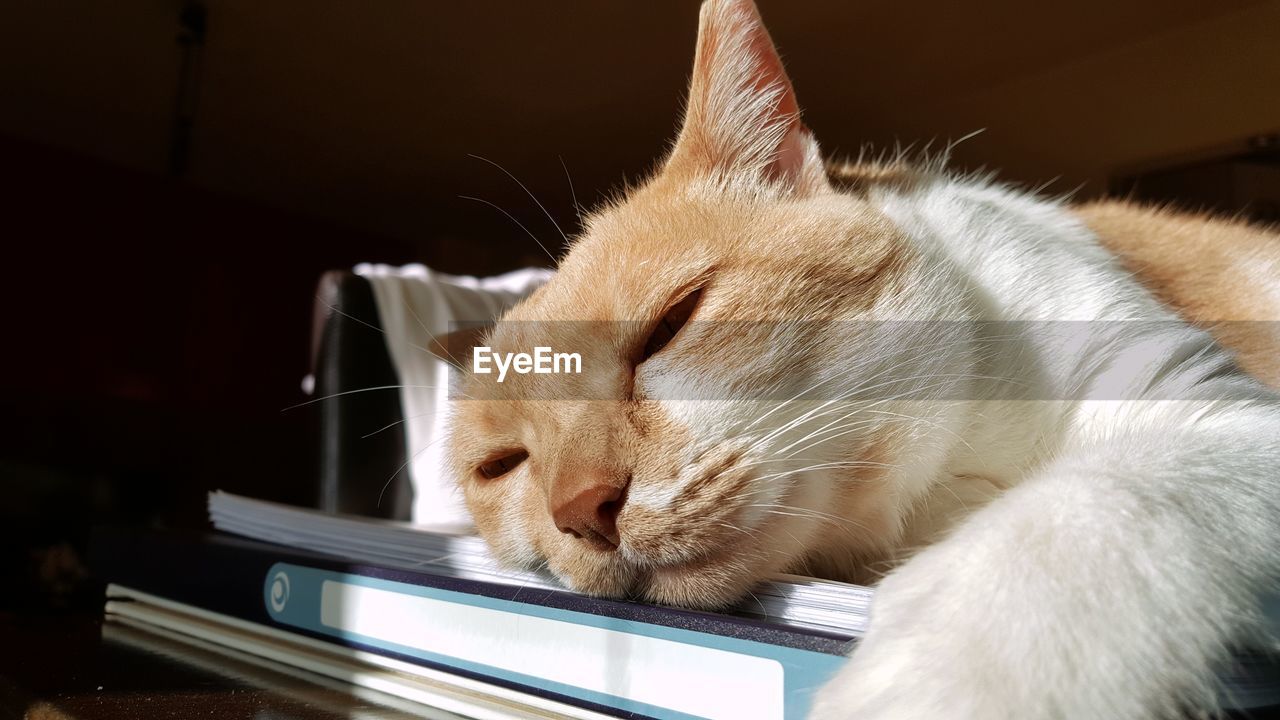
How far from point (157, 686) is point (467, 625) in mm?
246

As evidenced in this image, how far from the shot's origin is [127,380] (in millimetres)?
3400

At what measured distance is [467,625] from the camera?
0.54m

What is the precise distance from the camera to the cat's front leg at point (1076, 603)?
292mm

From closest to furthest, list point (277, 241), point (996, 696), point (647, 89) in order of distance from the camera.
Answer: point (996, 696)
point (647, 89)
point (277, 241)

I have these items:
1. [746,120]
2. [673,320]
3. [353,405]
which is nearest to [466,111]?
[746,120]

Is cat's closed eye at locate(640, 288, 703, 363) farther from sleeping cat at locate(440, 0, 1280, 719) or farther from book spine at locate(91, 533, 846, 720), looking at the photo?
book spine at locate(91, 533, 846, 720)

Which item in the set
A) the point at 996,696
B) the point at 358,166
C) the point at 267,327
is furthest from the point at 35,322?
the point at 996,696

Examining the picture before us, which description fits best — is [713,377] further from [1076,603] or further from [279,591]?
[279,591]

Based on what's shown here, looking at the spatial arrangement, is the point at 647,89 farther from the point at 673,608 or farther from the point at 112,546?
the point at 112,546

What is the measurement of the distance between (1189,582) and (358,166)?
1.16 metres

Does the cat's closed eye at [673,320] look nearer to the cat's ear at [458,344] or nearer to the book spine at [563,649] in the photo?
the book spine at [563,649]

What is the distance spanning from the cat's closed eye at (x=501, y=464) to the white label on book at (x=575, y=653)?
0.16 meters

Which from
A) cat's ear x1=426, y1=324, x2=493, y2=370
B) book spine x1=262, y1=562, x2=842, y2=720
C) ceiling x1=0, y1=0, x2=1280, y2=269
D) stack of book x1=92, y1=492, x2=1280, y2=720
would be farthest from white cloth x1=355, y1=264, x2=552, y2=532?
book spine x1=262, y1=562, x2=842, y2=720

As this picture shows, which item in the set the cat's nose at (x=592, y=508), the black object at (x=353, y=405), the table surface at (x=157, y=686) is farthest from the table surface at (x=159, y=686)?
the black object at (x=353, y=405)
